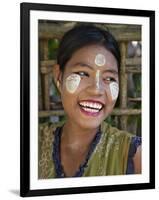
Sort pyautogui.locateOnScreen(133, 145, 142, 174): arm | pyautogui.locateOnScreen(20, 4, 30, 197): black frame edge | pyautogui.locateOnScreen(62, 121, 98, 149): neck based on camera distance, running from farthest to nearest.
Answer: pyautogui.locateOnScreen(133, 145, 142, 174): arm
pyautogui.locateOnScreen(62, 121, 98, 149): neck
pyautogui.locateOnScreen(20, 4, 30, 197): black frame edge

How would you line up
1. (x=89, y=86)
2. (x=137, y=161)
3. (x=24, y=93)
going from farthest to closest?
1. (x=137, y=161)
2. (x=89, y=86)
3. (x=24, y=93)

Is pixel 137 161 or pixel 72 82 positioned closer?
pixel 72 82

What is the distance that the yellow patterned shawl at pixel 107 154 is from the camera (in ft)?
9.07

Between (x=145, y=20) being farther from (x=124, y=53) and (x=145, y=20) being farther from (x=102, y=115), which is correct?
(x=102, y=115)

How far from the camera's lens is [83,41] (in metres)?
2.80

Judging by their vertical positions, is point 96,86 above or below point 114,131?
above

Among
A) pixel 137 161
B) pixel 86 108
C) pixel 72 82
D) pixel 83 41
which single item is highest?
pixel 83 41

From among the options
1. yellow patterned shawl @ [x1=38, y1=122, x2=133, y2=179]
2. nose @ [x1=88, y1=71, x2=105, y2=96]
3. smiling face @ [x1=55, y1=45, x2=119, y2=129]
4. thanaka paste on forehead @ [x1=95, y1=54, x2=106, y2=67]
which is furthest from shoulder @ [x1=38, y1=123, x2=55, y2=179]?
thanaka paste on forehead @ [x1=95, y1=54, x2=106, y2=67]

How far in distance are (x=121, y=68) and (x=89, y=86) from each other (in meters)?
0.19

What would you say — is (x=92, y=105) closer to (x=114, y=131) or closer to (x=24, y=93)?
(x=114, y=131)

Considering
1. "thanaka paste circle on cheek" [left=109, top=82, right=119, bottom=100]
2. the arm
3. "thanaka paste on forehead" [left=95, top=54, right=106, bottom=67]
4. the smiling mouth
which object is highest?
"thanaka paste on forehead" [left=95, top=54, right=106, bottom=67]

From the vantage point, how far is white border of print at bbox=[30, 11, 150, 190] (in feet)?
8.87

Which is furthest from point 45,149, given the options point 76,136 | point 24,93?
point 24,93

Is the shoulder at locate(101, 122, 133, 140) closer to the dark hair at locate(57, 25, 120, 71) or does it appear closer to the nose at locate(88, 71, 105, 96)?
the nose at locate(88, 71, 105, 96)
